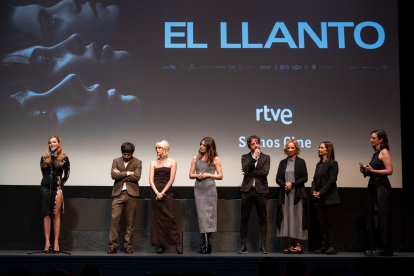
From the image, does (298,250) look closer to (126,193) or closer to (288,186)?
(288,186)

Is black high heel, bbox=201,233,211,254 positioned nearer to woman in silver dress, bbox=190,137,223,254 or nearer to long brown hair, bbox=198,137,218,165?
woman in silver dress, bbox=190,137,223,254

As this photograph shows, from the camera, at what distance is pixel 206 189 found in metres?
5.42

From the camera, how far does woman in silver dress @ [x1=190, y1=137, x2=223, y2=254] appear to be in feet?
17.6

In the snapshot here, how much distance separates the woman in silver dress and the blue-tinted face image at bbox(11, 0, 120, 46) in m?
2.38

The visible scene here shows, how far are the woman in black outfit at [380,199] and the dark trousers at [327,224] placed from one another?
1.36 feet

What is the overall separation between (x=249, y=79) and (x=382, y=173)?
2244mm

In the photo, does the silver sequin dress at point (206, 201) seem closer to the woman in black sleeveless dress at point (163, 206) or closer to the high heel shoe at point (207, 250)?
the high heel shoe at point (207, 250)

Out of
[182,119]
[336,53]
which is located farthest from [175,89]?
[336,53]

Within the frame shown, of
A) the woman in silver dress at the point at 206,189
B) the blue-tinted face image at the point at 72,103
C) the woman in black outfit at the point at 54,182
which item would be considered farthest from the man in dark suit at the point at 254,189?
the woman in black outfit at the point at 54,182

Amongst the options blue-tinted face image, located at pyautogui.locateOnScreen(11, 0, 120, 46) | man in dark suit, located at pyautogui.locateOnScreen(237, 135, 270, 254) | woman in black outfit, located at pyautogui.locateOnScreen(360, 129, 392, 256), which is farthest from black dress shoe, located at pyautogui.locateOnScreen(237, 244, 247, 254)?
blue-tinted face image, located at pyautogui.locateOnScreen(11, 0, 120, 46)

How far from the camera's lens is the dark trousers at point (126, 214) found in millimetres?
5414

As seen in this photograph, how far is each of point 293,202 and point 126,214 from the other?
6.84ft

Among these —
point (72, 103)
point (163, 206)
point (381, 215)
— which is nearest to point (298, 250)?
point (381, 215)
